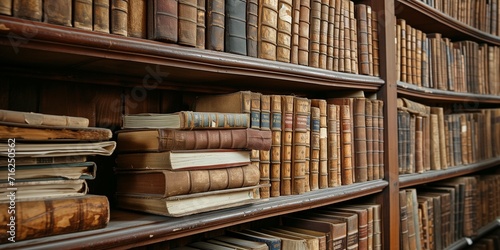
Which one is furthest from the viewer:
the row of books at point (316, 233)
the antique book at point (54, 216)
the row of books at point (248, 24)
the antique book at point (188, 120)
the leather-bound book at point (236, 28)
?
the row of books at point (316, 233)

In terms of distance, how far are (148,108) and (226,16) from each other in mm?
350

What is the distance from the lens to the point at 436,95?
192 centimetres

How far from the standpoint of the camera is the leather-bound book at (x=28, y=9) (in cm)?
→ 67

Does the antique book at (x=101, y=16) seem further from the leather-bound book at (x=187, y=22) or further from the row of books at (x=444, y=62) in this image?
the row of books at (x=444, y=62)

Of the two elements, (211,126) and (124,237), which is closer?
(124,237)

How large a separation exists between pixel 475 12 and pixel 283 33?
1.68m

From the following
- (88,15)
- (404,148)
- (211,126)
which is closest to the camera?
(88,15)

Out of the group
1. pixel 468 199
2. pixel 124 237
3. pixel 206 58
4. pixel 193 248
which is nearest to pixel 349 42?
pixel 206 58

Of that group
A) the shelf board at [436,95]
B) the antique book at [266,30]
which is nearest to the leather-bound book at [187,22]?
the antique book at [266,30]

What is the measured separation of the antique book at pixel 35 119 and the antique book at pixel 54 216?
130 mm

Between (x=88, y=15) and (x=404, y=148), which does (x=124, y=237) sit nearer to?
(x=88, y=15)

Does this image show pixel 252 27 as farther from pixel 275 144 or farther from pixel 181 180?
pixel 181 180

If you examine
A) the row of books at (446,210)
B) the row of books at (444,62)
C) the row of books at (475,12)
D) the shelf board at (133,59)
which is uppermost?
the row of books at (475,12)

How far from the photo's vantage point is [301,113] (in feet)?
3.94
